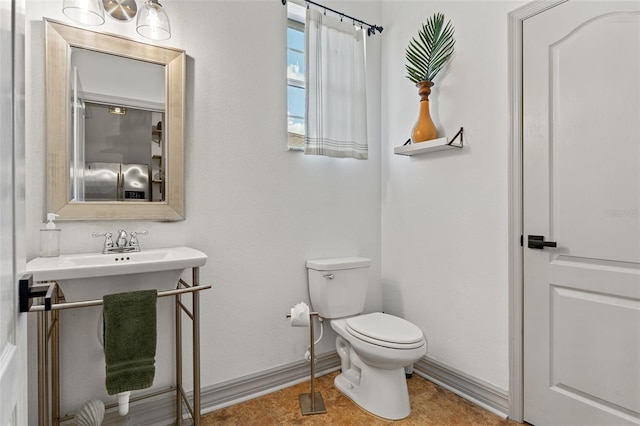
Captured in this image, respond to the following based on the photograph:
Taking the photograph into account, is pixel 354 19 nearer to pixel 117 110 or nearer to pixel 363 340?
pixel 117 110

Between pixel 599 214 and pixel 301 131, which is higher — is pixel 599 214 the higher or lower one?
the lower one

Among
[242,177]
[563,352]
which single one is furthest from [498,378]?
[242,177]

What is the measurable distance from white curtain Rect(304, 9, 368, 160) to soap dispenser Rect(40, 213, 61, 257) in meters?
1.33

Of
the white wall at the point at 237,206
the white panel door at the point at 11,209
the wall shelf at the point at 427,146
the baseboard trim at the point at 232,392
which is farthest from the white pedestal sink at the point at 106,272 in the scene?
the wall shelf at the point at 427,146

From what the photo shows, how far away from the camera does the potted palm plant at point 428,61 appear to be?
7.08 ft

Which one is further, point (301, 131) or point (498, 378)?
point (301, 131)

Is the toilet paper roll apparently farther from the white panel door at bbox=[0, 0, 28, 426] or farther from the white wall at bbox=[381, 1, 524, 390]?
the white panel door at bbox=[0, 0, 28, 426]

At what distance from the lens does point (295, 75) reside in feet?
7.66

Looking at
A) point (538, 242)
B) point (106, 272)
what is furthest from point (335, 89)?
point (106, 272)

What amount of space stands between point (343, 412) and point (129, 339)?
1.18 m

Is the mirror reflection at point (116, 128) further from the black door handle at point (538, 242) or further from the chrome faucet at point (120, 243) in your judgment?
the black door handle at point (538, 242)

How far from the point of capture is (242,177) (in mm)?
2070

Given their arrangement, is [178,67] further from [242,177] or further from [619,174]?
[619,174]

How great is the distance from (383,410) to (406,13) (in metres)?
2.48
